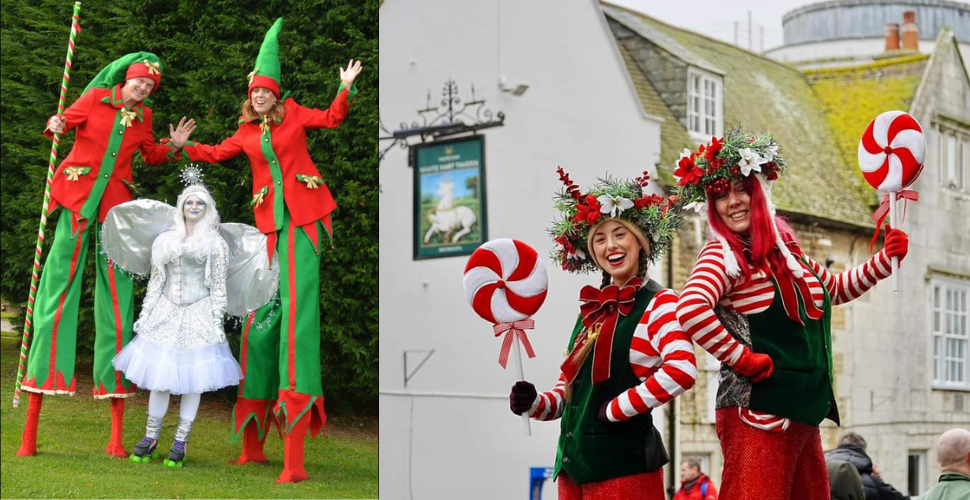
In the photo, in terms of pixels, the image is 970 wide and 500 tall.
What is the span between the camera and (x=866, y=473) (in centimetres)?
754

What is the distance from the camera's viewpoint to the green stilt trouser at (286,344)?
7.11 metres

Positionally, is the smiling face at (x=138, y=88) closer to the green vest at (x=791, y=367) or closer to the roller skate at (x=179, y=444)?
the roller skate at (x=179, y=444)

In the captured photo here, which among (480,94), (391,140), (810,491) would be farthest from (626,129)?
(810,491)

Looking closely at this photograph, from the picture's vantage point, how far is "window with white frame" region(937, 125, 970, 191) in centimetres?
1491

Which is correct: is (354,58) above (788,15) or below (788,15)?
below

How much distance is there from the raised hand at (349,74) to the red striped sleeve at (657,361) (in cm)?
316

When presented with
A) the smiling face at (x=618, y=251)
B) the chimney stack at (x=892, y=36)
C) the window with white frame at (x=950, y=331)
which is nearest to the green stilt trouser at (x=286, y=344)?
the smiling face at (x=618, y=251)

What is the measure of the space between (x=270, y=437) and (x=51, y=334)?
1322mm

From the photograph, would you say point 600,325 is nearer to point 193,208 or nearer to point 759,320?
point 759,320

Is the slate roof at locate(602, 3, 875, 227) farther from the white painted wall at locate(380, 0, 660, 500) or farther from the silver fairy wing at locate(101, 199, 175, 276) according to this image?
the silver fairy wing at locate(101, 199, 175, 276)

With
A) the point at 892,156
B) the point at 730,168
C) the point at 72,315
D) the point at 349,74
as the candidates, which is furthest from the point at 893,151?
the point at 72,315

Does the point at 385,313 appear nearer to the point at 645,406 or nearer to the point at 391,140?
the point at 391,140

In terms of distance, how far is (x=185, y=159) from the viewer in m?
7.34

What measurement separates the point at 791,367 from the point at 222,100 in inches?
165
